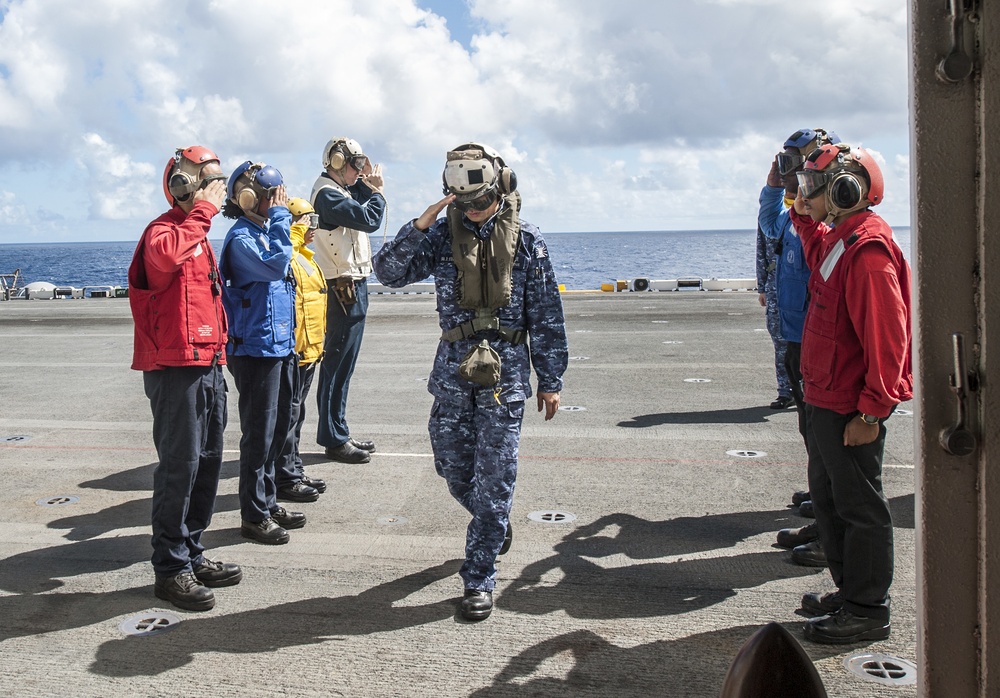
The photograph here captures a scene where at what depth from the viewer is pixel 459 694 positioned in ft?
11.6

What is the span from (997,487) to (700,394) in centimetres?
824

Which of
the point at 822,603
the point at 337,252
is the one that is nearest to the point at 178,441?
the point at 337,252

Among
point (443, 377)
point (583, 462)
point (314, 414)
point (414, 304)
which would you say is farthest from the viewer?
point (414, 304)

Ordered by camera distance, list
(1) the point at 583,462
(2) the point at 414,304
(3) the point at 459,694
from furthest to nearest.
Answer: (2) the point at 414,304, (1) the point at 583,462, (3) the point at 459,694

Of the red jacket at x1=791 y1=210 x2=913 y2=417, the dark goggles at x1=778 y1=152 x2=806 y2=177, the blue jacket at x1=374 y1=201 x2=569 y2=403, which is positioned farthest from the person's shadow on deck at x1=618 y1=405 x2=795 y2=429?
the red jacket at x1=791 y1=210 x2=913 y2=417

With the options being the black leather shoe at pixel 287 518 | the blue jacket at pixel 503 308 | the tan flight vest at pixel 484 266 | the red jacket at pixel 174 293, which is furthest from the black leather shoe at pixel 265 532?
the tan flight vest at pixel 484 266

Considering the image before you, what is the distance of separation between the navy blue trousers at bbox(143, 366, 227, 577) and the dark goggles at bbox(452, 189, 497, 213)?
1.48m

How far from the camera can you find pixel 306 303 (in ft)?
19.2

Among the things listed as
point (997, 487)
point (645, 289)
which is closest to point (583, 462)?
point (997, 487)

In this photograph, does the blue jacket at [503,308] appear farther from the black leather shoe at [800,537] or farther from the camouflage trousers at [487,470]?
the black leather shoe at [800,537]

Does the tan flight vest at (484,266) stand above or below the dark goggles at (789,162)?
below

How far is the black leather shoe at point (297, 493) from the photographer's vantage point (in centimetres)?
608

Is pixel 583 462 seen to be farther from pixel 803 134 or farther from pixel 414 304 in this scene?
pixel 414 304

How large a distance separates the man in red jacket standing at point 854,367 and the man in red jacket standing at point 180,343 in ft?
9.21
